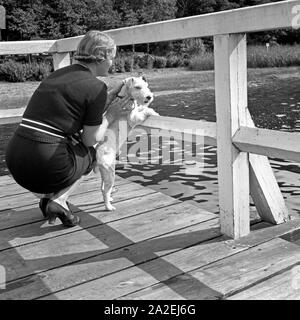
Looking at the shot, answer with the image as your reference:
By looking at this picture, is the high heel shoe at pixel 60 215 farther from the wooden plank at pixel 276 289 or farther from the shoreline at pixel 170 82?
the shoreline at pixel 170 82

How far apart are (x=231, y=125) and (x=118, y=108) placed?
1004 mm

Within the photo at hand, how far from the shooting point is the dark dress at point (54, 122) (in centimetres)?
272

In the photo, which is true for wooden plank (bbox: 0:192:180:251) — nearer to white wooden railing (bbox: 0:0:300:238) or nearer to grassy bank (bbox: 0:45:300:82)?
white wooden railing (bbox: 0:0:300:238)

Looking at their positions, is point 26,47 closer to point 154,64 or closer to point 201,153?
point 201,153

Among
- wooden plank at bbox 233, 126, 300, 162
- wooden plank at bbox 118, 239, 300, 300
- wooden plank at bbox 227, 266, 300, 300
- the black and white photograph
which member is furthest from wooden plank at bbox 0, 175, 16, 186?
wooden plank at bbox 227, 266, 300, 300

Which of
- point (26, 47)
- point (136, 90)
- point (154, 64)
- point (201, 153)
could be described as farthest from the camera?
point (154, 64)

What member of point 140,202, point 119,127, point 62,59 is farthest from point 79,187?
point 62,59

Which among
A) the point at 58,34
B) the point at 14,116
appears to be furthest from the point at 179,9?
the point at 14,116

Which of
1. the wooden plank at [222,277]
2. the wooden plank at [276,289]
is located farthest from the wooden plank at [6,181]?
the wooden plank at [276,289]

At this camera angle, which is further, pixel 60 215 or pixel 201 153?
pixel 201 153

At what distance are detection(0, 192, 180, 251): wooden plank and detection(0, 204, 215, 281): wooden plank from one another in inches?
2.6

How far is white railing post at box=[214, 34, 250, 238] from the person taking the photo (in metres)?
2.74

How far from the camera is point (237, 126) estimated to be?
2834 millimetres

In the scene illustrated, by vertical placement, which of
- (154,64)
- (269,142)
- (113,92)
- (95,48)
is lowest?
(269,142)
